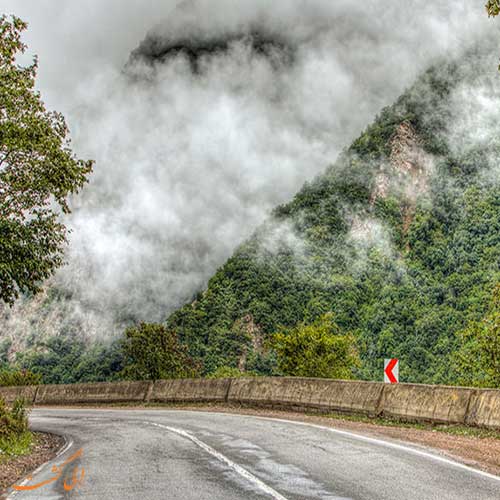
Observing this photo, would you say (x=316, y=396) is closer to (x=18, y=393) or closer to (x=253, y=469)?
(x=253, y=469)

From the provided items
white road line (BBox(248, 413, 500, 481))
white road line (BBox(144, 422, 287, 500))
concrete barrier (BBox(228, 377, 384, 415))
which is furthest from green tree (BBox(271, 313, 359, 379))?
white road line (BBox(144, 422, 287, 500))

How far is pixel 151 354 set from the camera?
48281mm

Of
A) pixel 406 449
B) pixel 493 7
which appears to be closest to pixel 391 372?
pixel 406 449

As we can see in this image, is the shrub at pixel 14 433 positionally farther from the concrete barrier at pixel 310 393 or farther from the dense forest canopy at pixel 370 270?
the dense forest canopy at pixel 370 270

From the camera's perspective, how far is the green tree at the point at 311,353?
136ft

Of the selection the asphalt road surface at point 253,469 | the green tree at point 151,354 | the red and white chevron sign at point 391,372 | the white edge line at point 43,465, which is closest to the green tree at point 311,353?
the green tree at point 151,354

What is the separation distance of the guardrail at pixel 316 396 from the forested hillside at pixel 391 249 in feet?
165

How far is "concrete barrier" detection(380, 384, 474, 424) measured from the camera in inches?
590

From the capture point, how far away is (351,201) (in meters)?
154

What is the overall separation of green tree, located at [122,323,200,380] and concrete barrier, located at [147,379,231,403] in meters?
19.0

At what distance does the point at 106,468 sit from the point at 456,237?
117126mm

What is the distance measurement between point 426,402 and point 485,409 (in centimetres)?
202

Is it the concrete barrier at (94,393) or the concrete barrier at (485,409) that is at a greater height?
the concrete barrier at (485,409)

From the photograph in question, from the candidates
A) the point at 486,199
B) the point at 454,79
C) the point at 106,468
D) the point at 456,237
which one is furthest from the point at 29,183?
the point at 454,79
